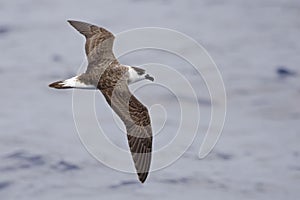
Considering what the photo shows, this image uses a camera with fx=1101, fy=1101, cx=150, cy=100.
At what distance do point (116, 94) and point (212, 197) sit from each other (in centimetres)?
1472

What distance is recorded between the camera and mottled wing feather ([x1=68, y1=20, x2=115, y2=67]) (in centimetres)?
2292

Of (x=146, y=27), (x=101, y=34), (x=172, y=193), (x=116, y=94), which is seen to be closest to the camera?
(x=116, y=94)

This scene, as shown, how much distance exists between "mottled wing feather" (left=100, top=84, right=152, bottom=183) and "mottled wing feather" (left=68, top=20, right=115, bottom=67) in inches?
61.0

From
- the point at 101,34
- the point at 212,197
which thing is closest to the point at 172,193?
the point at 212,197

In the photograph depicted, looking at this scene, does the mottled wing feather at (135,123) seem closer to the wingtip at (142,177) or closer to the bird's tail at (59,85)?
the wingtip at (142,177)

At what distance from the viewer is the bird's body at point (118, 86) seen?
20658mm

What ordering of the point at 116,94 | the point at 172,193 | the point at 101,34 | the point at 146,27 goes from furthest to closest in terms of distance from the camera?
1. the point at 146,27
2. the point at 172,193
3. the point at 101,34
4. the point at 116,94

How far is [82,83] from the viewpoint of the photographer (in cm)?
2194

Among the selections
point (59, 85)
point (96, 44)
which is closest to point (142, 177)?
point (59, 85)

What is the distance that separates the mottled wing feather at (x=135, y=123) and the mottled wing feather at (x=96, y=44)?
5.08 feet

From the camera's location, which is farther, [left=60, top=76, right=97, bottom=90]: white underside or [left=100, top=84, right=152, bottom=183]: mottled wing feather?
[left=60, top=76, right=97, bottom=90]: white underside

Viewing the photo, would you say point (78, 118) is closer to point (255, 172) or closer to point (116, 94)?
point (255, 172)

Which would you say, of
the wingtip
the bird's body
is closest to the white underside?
the bird's body

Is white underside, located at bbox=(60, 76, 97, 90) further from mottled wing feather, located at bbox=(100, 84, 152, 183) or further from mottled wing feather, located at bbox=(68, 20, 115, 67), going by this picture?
mottled wing feather, located at bbox=(68, 20, 115, 67)
